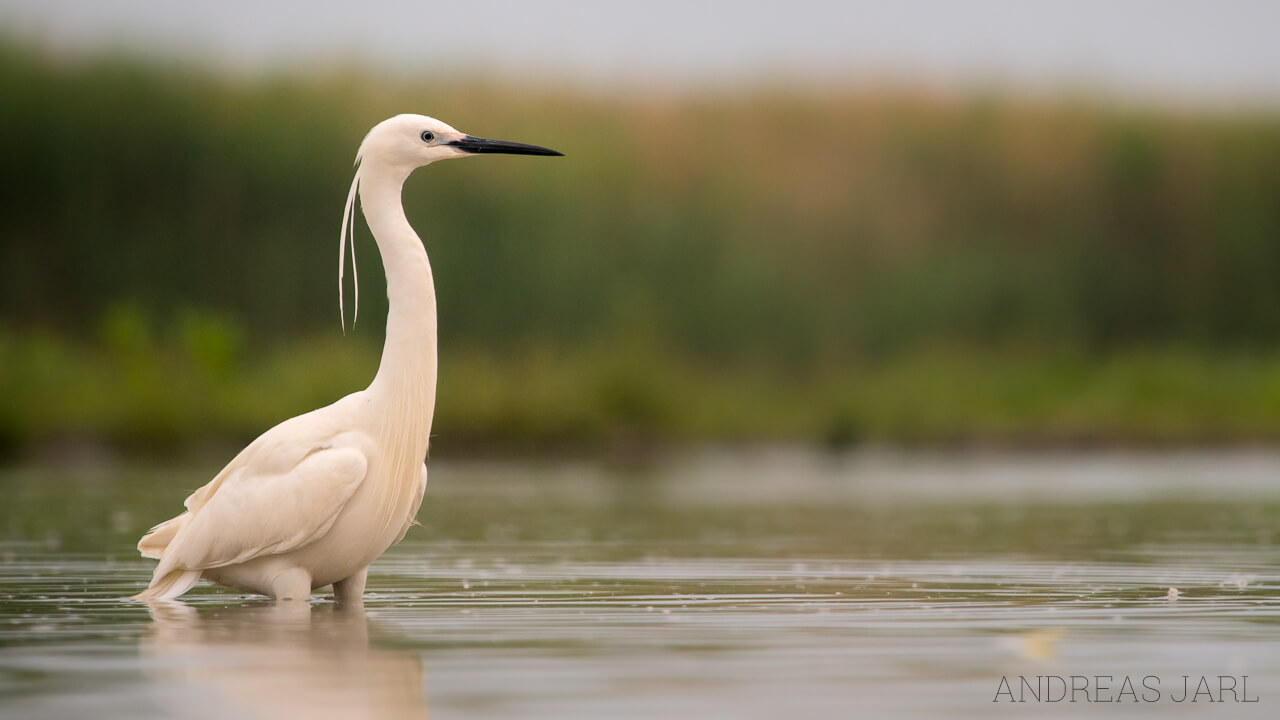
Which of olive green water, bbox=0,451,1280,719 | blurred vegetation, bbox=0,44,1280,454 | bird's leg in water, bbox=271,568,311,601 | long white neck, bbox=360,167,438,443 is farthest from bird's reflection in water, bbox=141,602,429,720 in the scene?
blurred vegetation, bbox=0,44,1280,454

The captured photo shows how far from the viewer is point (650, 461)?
37312 mm

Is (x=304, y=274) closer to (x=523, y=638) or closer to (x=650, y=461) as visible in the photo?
(x=650, y=461)

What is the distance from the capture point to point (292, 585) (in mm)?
9125

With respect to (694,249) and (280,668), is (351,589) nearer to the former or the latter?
(280,668)

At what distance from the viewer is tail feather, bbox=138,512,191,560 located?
32.3 ft

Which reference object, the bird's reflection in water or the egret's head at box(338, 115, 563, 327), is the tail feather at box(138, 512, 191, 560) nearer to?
the bird's reflection in water

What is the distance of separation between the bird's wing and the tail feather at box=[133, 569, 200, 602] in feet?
0.20

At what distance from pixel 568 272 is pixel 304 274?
8499 mm

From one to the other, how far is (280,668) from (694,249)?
5256 cm

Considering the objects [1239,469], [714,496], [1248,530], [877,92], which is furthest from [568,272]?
[1248,530]

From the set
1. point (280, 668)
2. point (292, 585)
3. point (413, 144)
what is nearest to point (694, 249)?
point (413, 144)

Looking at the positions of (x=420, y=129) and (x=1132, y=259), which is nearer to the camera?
(x=420, y=129)

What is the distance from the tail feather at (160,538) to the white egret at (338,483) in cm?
25

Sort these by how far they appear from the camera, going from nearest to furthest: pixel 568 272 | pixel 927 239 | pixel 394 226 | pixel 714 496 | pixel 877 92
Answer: pixel 394 226 < pixel 714 496 < pixel 568 272 < pixel 927 239 < pixel 877 92
